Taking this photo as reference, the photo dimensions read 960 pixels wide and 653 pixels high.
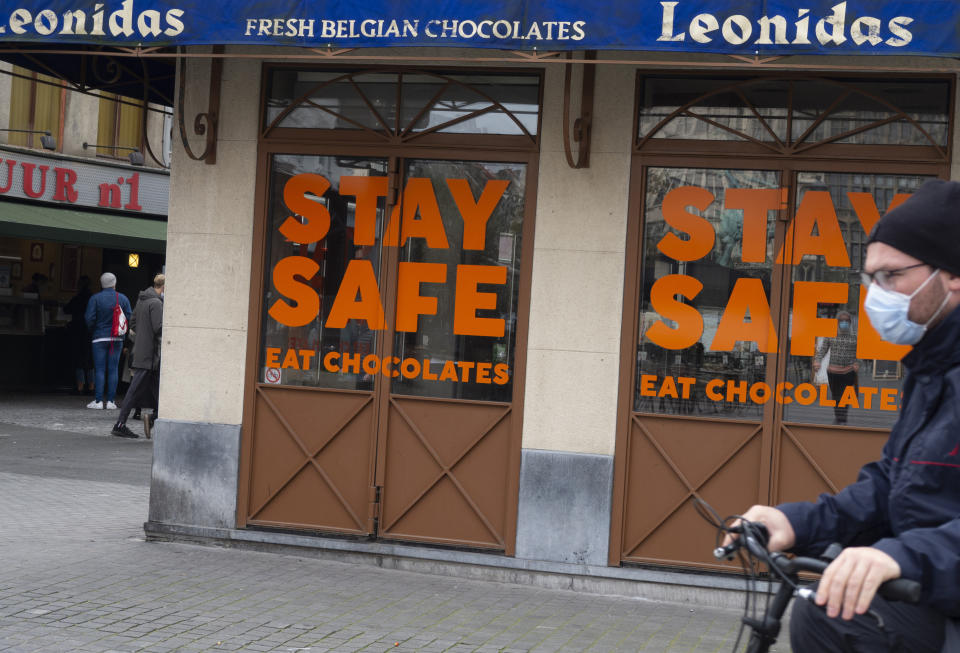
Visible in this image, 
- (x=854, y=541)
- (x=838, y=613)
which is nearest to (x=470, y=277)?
(x=854, y=541)

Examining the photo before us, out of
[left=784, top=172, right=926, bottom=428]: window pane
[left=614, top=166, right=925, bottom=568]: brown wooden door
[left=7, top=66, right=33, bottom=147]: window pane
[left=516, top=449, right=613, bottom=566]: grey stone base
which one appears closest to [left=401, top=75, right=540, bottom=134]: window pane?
[left=614, top=166, right=925, bottom=568]: brown wooden door

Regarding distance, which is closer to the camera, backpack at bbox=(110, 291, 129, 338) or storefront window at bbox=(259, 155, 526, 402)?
storefront window at bbox=(259, 155, 526, 402)

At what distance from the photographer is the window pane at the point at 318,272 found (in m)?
8.02

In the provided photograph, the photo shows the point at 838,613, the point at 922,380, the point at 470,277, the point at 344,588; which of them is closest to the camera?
the point at 838,613

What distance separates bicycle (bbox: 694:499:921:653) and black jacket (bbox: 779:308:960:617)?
0.05 metres

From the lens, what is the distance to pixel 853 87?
7.29 m

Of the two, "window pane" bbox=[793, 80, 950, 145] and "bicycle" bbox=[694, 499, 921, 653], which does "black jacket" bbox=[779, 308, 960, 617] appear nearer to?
"bicycle" bbox=[694, 499, 921, 653]

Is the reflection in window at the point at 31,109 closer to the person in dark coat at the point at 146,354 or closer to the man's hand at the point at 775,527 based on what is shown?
the person in dark coat at the point at 146,354

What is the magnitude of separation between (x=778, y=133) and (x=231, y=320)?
3.68m

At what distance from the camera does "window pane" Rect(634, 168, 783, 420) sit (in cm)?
741

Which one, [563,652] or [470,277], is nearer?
[563,652]

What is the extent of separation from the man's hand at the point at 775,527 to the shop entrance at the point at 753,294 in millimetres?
4535

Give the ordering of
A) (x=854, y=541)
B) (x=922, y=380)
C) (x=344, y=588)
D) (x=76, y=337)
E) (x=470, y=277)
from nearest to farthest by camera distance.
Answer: (x=922, y=380), (x=854, y=541), (x=344, y=588), (x=470, y=277), (x=76, y=337)

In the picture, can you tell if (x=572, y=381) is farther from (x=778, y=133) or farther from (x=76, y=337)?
(x=76, y=337)
